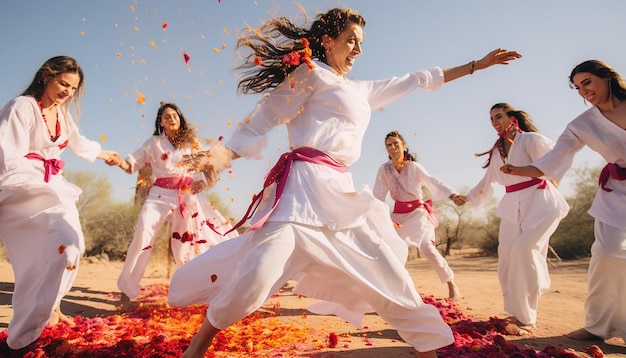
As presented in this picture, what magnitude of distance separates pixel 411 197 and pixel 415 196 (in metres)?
0.06

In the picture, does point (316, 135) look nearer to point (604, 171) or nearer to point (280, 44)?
point (280, 44)

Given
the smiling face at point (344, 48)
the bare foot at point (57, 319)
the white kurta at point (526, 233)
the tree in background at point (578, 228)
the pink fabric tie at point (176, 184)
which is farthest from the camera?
the tree in background at point (578, 228)

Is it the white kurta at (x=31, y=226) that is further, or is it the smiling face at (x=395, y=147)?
the smiling face at (x=395, y=147)

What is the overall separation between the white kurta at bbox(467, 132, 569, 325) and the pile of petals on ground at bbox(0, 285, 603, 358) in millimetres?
370

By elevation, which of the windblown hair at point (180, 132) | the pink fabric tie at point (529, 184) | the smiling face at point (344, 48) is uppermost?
the smiling face at point (344, 48)

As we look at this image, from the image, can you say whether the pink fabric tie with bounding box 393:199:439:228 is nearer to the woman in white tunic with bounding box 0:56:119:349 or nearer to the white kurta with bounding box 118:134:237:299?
the white kurta with bounding box 118:134:237:299

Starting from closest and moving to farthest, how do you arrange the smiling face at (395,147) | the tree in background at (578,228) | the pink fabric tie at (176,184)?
the pink fabric tie at (176,184)
the smiling face at (395,147)
the tree in background at (578,228)

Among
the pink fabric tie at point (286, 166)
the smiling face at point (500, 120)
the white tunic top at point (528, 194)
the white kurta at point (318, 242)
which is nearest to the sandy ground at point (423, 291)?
the white kurta at point (318, 242)

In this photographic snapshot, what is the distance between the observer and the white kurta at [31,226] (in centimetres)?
325

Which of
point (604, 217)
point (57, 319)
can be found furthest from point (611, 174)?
point (57, 319)

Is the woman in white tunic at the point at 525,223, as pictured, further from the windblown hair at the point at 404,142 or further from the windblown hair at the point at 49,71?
the windblown hair at the point at 49,71

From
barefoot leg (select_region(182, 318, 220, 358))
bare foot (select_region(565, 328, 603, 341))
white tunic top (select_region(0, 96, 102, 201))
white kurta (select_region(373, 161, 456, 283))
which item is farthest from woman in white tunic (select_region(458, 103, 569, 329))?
white tunic top (select_region(0, 96, 102, 201))

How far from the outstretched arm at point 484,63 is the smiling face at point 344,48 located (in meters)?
0.79

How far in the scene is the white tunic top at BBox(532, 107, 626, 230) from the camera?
12.7 feet
